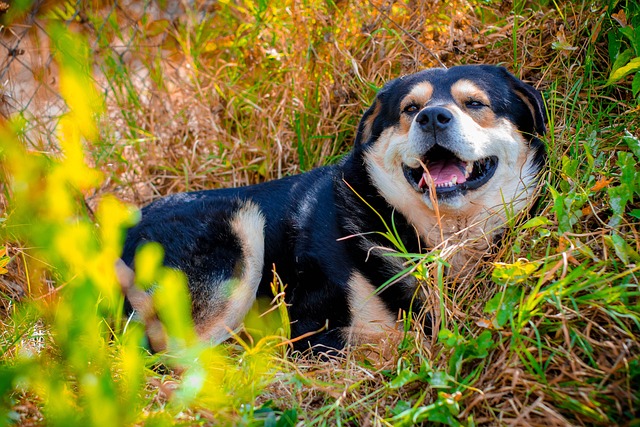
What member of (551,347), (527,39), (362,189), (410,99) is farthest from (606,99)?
(551,347)

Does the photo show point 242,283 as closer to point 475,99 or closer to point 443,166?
point 443,166

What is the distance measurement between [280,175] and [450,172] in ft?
4.99

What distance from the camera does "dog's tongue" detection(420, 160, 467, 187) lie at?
260 cm

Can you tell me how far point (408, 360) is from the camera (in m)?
2.05

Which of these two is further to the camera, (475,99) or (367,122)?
(367,122)

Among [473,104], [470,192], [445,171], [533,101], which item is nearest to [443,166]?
[445,171]

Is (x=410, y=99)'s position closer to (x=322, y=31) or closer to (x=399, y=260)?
(x=399, y=260)

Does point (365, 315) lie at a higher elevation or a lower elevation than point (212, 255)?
lower

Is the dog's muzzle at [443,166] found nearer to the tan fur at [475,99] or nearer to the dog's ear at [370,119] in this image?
the tan fur at [475,99]

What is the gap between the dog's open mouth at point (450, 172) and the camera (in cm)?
256

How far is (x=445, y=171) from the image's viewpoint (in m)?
2.64

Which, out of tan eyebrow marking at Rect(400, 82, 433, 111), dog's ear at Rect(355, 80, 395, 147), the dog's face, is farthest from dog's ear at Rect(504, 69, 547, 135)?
dog's ear at Rect(355, 80, 395, 147)

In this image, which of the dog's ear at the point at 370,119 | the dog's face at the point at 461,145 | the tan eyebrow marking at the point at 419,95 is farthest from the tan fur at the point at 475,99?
the dog's ear at the point at 370,119

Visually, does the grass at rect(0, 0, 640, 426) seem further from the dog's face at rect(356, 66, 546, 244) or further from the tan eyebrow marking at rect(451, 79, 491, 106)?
the tan eyebrow marking at rect(451, 79, 491, 106)
